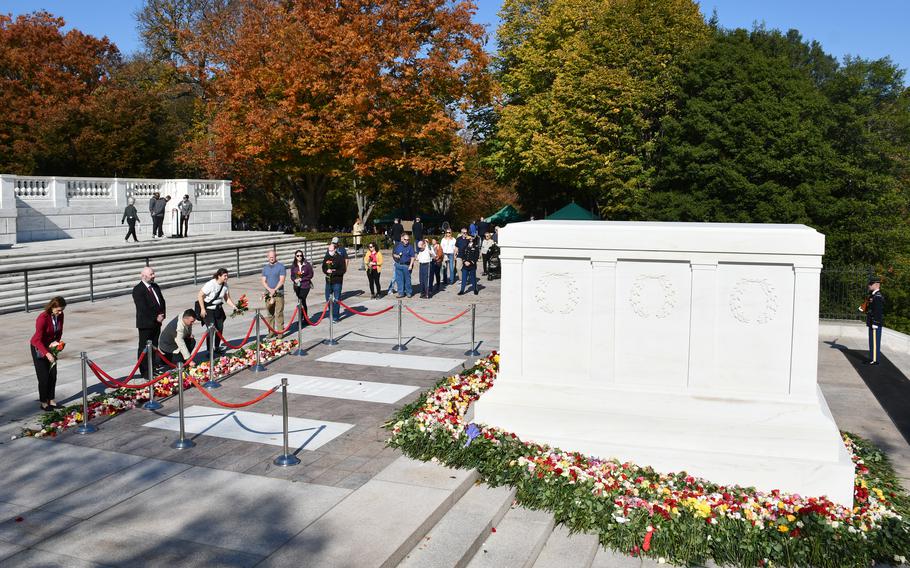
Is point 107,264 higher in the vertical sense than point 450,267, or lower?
higher

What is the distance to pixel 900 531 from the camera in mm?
7613

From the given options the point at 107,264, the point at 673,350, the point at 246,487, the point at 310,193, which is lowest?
the point at 246,487

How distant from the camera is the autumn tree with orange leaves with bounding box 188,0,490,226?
36000 millimetres

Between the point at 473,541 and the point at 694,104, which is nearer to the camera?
the point at 473,541

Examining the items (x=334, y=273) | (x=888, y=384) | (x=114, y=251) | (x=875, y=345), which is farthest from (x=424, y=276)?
(x=888, y=384)

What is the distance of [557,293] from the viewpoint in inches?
382

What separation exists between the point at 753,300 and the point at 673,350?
106 cm

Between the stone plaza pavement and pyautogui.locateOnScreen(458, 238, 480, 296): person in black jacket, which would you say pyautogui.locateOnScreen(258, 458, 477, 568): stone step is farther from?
pyautogui.locateOnScreen(458, 238, 480, 296): person in black jacket

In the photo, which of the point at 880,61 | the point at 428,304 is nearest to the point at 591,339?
the point at 428,304

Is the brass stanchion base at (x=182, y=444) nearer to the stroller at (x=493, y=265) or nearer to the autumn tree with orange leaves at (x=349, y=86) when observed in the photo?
the stroller at (x=493, y=265)

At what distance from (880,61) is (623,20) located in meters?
12.2

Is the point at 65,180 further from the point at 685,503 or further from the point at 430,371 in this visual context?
the point at 685,503

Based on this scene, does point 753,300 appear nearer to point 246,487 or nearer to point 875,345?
point 246,487

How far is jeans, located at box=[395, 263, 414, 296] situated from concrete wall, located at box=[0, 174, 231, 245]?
14.3m
